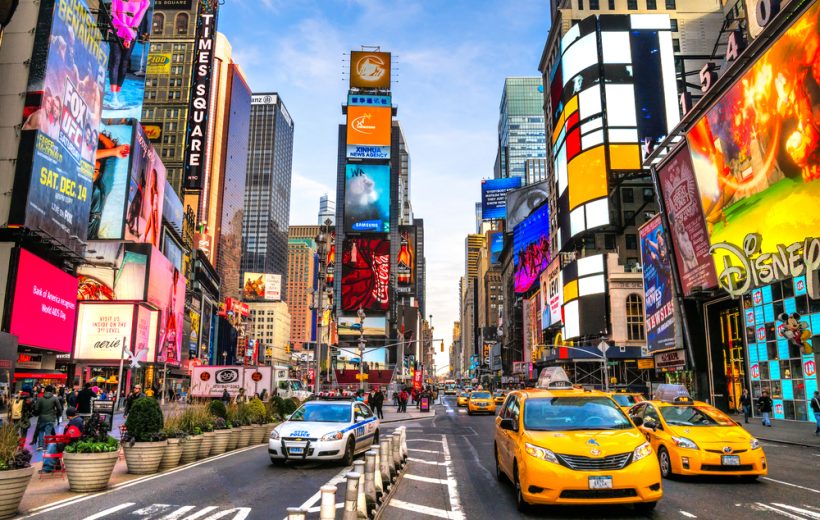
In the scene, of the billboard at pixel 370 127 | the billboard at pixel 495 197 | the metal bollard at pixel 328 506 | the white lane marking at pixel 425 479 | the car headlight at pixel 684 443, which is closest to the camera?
the metal bollard at pixel 328 506

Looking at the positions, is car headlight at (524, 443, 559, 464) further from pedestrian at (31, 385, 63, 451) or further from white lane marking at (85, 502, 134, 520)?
pedestrian at (31, 385, 63, 451)

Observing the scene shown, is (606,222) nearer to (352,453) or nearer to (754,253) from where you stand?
(754,253)

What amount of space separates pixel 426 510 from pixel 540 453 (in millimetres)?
1991

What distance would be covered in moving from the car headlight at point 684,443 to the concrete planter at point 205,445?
10.6 m

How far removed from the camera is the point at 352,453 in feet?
45.8

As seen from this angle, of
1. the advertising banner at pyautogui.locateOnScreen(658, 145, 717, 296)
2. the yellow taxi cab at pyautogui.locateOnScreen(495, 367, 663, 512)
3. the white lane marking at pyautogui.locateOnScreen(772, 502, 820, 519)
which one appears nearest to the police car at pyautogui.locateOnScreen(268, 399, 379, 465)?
the yellow taxi cab at pyautogui.locateOnScreen(495, 367, 663, 512)

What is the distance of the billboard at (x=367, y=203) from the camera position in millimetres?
116312

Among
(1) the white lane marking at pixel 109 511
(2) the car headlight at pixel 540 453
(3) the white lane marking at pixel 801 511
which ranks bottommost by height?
(1) the white lane marking at pixel 109 511

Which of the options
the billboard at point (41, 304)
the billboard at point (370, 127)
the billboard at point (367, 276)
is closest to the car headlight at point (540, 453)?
the billboard at point (41, 304)

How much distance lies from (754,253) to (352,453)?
2254 cm

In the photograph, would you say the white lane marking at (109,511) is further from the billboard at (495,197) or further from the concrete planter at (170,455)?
the billboard at (495,197)

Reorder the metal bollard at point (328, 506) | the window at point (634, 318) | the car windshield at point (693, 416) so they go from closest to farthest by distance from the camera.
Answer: the metal bollard at point (328, 506), the car windshield at point (693, 416), the window at point (634, 318)

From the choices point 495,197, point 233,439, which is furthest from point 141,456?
point 495,197

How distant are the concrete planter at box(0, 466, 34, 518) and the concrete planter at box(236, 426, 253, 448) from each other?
937 centimetres
